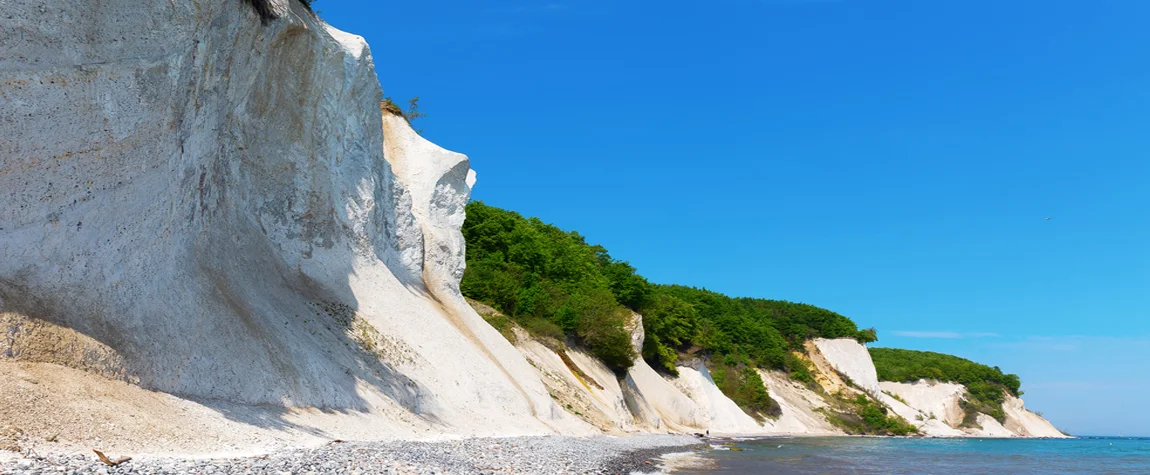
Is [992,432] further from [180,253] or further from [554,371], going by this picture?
[180,253]

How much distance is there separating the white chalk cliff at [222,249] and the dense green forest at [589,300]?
20.6ft

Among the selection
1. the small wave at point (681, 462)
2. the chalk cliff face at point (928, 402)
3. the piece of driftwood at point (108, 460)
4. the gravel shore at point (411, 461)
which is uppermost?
the chalk cliff face at point (928, 402)

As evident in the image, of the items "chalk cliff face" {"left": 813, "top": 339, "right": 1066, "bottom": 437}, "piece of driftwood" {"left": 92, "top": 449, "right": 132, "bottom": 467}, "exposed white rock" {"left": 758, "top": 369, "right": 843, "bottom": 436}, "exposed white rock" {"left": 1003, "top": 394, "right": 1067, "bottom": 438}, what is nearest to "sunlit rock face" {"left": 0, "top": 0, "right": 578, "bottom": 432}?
"piece of driftwood" {"left": 92, "top": 449, "right": 132, "bottom": 467}

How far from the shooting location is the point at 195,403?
37.4 feet

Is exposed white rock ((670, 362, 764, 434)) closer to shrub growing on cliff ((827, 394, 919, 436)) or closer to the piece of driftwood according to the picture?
shrub growing on cliff ((827, 394, 919, 436))

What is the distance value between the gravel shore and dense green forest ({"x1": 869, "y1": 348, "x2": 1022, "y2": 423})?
71794 millimetres

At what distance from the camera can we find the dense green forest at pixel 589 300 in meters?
34.6

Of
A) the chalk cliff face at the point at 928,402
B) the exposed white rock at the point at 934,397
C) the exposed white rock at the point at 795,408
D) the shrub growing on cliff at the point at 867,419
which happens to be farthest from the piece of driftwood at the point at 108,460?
the exposed white rock at the point at 934,397

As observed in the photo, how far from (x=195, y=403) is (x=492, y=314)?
20.5 meters

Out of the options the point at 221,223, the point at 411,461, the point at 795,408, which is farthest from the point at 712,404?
the point at 411,461

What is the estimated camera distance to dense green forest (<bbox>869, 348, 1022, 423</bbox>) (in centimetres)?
8294

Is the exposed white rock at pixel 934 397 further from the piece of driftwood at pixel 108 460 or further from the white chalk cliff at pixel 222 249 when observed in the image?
the piece of driftwood at pixel 108 460

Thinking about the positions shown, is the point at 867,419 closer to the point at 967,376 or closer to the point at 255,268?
the point at 967,376

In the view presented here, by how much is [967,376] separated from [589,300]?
67081 mm
